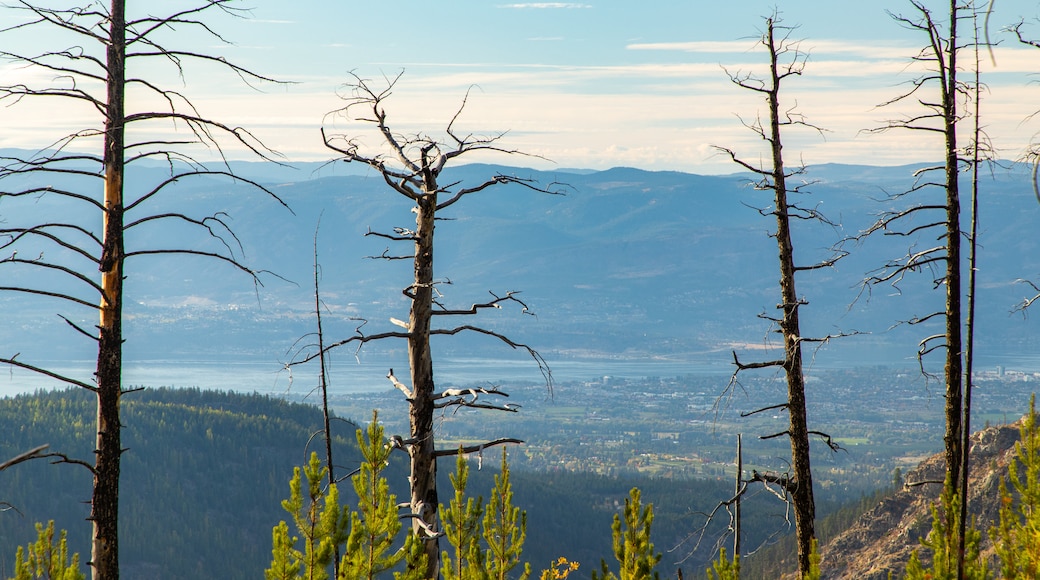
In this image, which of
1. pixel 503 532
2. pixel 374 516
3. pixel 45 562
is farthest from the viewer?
pixel 45 562

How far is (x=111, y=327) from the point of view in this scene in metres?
10.2

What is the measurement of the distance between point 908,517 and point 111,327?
62271 millimetres

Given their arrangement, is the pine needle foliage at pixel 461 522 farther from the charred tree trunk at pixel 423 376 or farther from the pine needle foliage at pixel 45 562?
the pine needle foliage at pixel 45 562

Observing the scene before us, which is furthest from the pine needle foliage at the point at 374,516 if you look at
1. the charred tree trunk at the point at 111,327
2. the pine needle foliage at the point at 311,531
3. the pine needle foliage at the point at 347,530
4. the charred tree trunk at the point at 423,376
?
the charred tree trunk at the point at 111,327

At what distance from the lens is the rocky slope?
55.1 meters

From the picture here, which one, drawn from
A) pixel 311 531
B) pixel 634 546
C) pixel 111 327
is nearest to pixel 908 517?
pixel 634 546

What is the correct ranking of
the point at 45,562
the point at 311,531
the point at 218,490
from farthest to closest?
the point at 218,490, the point at 45,562, the point at 311,531

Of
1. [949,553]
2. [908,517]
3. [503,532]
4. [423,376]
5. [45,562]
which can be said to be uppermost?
[423,376]

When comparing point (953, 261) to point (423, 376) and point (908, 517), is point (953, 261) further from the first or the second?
point (908, 517)

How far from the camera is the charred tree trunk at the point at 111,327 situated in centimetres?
988

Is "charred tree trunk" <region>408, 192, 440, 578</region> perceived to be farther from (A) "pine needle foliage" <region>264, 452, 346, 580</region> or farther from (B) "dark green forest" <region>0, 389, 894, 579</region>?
(B) "dark green forest" <region>0, 389, 894, 579</region>

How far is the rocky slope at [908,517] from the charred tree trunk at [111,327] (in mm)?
46787

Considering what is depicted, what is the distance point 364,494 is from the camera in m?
9.62

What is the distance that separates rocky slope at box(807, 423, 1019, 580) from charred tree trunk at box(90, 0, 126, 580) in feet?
153
